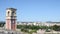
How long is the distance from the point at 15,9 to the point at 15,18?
112 centimetres

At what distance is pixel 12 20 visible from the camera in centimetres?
1952

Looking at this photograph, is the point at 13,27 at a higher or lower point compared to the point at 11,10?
lower

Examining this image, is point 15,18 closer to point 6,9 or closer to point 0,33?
point 6,9

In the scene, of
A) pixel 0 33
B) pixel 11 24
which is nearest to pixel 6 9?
pixel 11 24

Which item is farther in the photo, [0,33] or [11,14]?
[11,14]

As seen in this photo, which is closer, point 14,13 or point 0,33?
point 0,33

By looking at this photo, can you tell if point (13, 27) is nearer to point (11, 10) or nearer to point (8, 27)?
point (8, 27)

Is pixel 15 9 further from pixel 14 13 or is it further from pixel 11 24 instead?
pixel 11 24

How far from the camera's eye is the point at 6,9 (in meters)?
20.6

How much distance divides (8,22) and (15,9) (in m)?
1.66

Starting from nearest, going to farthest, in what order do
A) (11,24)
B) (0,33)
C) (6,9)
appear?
1. (0,33)
2. (11,24)
3. (6,9)

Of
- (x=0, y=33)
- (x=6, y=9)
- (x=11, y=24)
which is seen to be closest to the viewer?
(x=0, y=33)

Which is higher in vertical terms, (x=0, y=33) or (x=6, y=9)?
(x=6, y=9)

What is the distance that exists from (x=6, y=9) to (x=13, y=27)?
247cm
